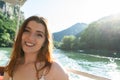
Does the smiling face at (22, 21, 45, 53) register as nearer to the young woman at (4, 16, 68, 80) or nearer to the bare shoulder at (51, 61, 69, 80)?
the young woman at (4, 16, 68, 80)

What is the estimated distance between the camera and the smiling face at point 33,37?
1185 mm

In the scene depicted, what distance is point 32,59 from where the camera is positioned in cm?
124

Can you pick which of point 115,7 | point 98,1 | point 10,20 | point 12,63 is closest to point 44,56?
point 12,63

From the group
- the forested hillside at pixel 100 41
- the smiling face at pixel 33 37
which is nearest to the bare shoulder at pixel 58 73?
the smiling face at pixel 33 37

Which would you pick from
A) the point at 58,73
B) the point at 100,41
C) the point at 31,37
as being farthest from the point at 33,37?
the point at 100,41

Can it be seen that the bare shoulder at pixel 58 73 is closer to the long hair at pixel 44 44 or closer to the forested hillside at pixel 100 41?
the long hair at pixel 44 44

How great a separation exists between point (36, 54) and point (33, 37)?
0.09 meters

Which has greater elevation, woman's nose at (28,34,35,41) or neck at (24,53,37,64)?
woman's nose at (28,34,35,41)

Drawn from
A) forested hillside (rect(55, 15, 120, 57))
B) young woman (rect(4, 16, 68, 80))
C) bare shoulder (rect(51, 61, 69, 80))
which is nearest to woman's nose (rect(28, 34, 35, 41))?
young woman (rect(4, 16, 68, 80))

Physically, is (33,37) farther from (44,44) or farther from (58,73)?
(58,73)

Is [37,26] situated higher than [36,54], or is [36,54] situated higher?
[37,26]

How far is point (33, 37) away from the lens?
1186 millimetres

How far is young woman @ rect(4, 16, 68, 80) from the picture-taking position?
1194 millimetres

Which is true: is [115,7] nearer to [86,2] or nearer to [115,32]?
[115,32]
